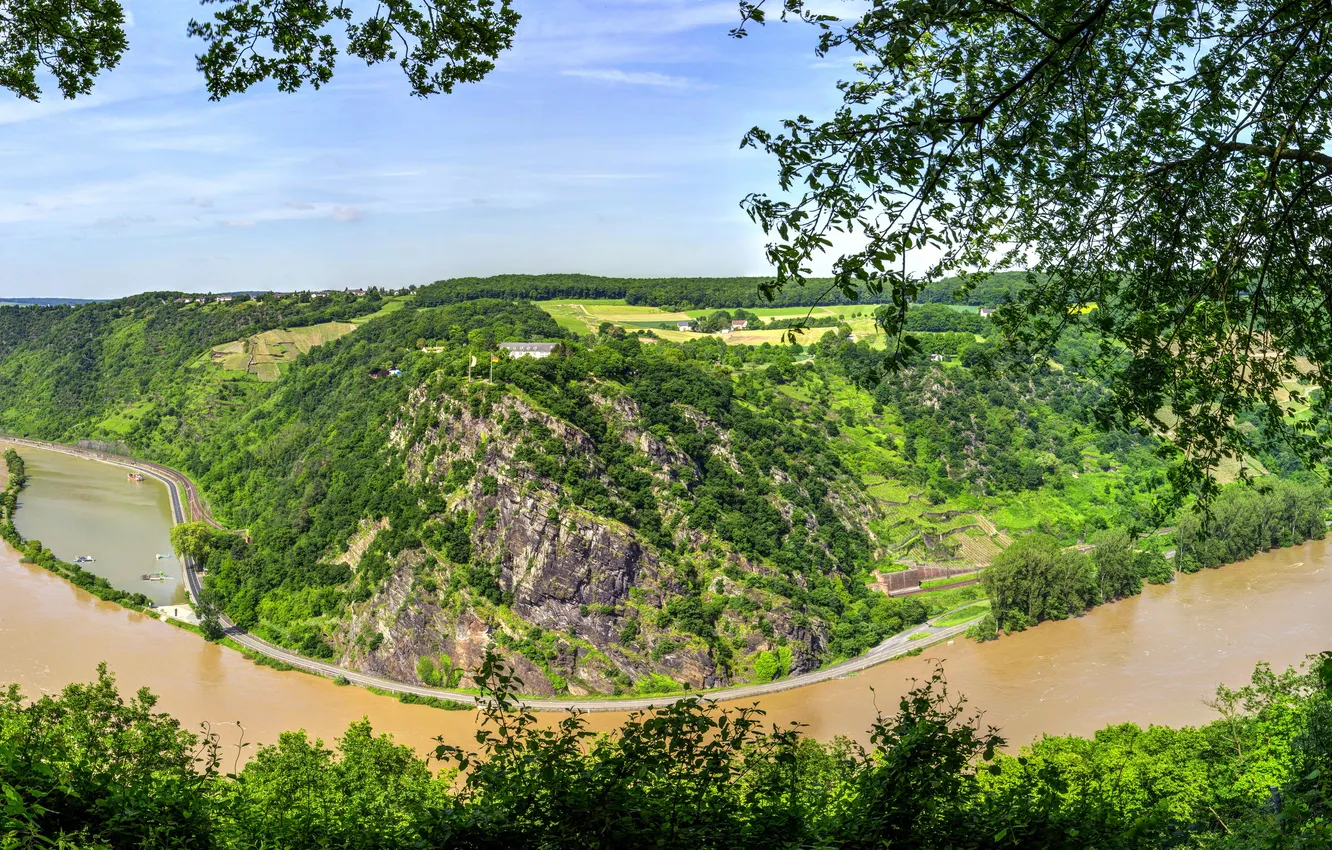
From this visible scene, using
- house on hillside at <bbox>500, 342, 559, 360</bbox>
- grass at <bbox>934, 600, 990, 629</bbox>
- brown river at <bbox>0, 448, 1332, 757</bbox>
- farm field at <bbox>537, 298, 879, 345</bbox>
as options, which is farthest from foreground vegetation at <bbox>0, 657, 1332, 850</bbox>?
farm field at <bbox>537, 298, 879, 345</bbox>

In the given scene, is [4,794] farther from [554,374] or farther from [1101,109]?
[554,374]

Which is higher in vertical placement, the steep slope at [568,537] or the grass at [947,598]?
the steep slope at [568,537]

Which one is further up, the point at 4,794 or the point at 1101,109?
the point at 1101,109

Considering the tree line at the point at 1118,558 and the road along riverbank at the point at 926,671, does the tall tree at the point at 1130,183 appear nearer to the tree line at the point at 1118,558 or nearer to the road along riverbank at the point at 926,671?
the road along riverbank at the point at 926,671

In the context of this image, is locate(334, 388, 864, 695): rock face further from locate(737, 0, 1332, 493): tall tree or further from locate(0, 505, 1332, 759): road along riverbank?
locate(737, 0, 1332, 493): tall tree

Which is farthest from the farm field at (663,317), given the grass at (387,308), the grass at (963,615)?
the grass at (963,615)

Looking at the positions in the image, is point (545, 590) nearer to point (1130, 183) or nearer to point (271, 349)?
point (1130, 183)

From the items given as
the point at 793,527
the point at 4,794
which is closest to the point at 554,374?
the point at 793,527
